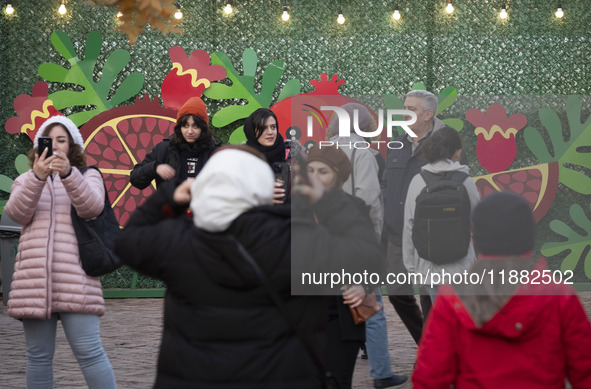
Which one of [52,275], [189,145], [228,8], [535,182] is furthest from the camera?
[228,8]

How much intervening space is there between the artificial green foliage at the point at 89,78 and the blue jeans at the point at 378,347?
5.45 meters

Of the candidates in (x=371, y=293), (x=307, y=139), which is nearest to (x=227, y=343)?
(x=371, y=293)

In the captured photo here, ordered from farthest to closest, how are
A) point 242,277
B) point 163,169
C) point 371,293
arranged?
1. point 163,169
2. point 371,293
3. point 242,277

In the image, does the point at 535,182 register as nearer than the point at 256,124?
No

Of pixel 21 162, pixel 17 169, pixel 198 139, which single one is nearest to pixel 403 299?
pixel 198 139

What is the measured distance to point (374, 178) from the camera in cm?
449

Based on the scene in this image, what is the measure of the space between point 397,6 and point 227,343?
8257 millimetres

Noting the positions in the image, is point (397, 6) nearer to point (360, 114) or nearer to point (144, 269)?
point (360, 114)

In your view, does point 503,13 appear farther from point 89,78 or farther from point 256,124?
point 256,124

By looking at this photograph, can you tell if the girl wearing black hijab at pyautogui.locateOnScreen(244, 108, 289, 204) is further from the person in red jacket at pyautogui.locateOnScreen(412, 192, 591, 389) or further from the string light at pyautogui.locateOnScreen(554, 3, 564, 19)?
the string light at pyautogui.locateOnScreen(554, 3, 564, 19)

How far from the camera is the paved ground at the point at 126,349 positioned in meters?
5.79

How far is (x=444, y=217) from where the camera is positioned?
4.55 metres

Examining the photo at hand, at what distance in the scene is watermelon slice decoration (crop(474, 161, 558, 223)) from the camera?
993 cm

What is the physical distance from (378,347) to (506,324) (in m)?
2.91
